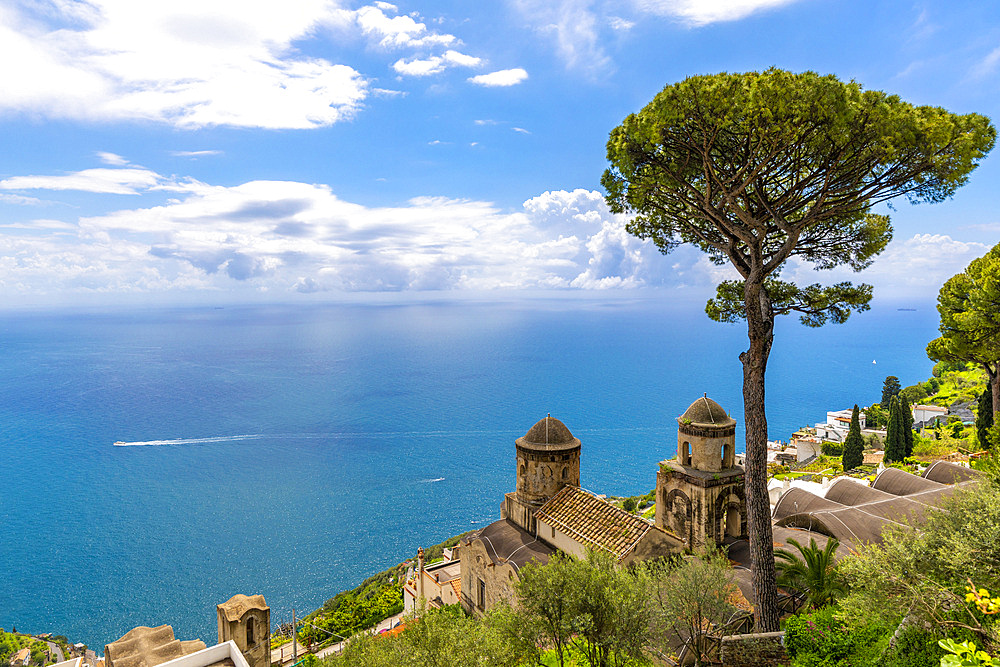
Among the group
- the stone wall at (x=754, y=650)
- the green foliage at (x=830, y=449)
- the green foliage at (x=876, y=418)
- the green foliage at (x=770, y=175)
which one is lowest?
the green foliage at (x=830, y=449)

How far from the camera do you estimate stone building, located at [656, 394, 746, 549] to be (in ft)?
62.5

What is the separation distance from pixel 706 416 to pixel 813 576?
6417 mm

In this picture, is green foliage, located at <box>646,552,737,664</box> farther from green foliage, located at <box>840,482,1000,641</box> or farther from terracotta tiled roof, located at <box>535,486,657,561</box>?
terracotta tiled roof, located at <box>535,486,657,561</box>

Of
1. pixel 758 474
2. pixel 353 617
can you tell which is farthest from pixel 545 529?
pixel 353 617

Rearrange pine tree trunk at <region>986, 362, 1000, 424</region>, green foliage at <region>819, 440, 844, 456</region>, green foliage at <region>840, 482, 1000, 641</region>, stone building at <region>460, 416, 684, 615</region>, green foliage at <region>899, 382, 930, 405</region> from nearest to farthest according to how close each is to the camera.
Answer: green foliage at <region>840, 482, 1000, 641</region> < stone building at <region>460, 416, 684, 615</region> < pine tree trunk at <region>986, 362, 1000, 424</region> < green foliage at <region>819, 440, 844, 456</region> < green foliage at <region>899, 382, 930, 405</region>

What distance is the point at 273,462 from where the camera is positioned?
250 ft

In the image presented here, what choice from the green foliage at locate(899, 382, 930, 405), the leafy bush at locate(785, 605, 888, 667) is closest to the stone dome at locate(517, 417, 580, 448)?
the leafy bush at locate(785, 605, 888, 667)

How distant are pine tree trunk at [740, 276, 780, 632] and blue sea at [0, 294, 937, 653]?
41.8 metres

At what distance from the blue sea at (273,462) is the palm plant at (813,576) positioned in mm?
41249

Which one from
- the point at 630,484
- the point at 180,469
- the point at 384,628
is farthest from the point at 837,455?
the point at 180,469

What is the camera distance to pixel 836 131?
10.9 meters

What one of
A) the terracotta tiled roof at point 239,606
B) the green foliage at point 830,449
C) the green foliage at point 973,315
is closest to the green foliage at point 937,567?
the green foliage at point 973,315

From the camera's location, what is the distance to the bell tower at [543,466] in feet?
73.3

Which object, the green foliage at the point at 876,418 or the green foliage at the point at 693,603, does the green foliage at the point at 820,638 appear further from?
the green foliage at the point at 876,418
